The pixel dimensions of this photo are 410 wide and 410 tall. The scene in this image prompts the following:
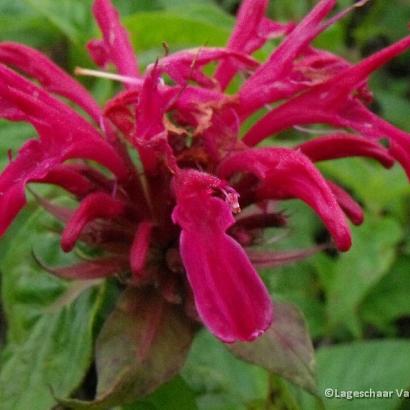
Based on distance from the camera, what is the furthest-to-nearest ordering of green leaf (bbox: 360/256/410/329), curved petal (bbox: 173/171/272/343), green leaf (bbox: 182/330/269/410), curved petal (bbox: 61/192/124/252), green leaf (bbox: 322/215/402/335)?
green leaf (bbox: 360/256/410/329), green leaf (bbox: 322/215/402/335), green leaf (bbox: 182/330/269/410), curved petal (bbox: 61/192/124/252), curved petal (bbox: 173/171/272/343)

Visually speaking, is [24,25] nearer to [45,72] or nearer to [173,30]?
[173,30]

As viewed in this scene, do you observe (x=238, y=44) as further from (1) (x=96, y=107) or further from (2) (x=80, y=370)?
(2) (x=80, y=370)

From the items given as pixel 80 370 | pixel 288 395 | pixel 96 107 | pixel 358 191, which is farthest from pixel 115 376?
pixel 358 191

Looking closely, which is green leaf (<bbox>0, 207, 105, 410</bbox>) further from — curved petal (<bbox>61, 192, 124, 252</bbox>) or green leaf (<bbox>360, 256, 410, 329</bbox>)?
green leaf (<bbox>360, 256, 410, 329</bbox>)

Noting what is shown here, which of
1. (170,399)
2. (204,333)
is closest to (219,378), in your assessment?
(204,333)

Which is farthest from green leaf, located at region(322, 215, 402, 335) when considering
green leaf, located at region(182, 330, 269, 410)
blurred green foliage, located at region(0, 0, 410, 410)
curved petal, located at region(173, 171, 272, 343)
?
curved petal, located at region(173, 171, 272, 343)

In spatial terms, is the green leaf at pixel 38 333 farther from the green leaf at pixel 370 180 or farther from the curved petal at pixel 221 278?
the green leaf at pixel 370 180

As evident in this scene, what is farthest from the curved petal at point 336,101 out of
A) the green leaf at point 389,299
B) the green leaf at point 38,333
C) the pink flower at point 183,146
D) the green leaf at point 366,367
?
the green leaf at point 389,299

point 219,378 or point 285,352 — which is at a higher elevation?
point 285,352
